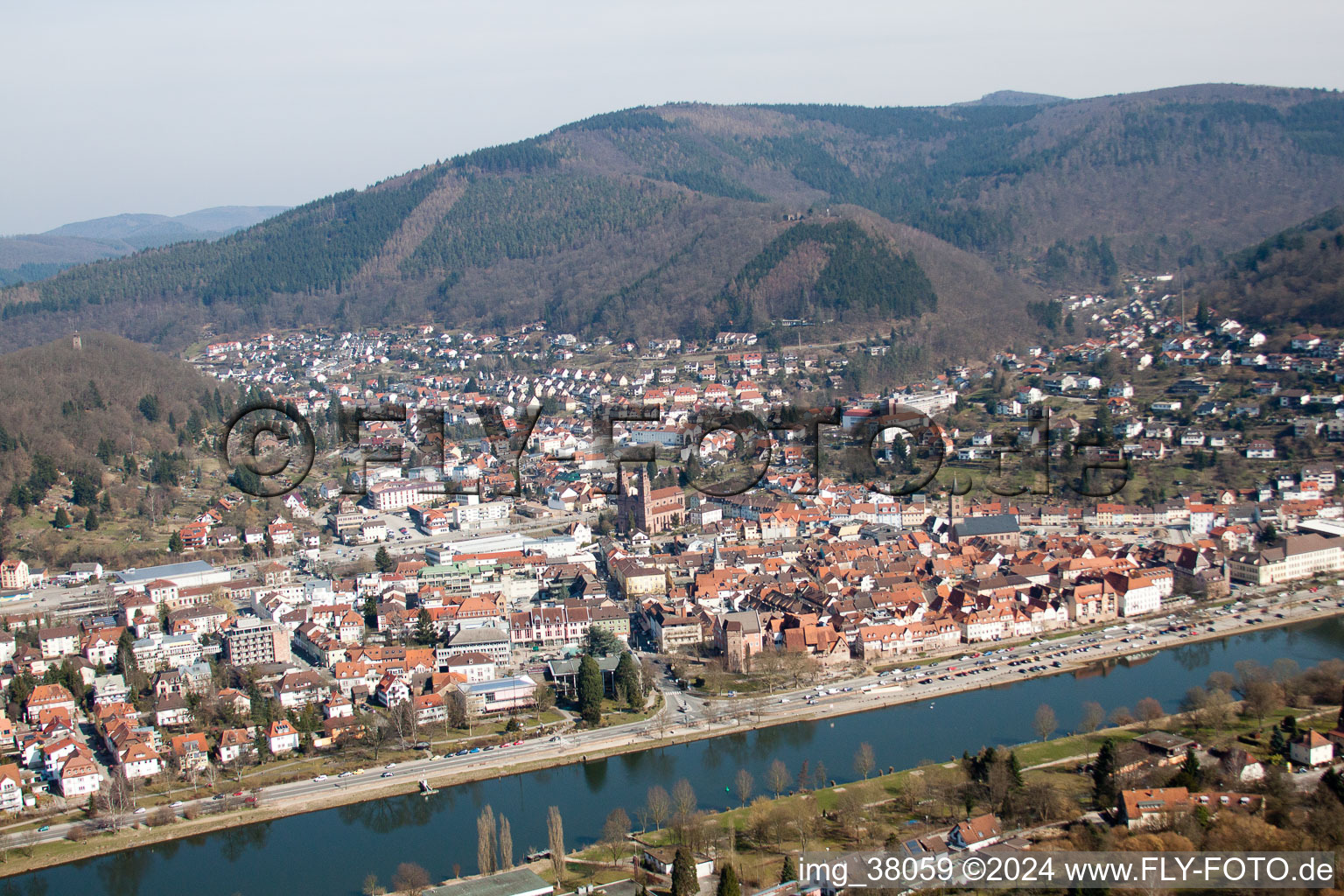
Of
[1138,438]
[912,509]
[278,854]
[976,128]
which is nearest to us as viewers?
[278,854]

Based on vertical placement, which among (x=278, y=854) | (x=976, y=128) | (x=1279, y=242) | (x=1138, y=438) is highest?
(x=976, y=128)

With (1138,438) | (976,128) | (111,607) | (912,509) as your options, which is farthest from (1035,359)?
(976,128)

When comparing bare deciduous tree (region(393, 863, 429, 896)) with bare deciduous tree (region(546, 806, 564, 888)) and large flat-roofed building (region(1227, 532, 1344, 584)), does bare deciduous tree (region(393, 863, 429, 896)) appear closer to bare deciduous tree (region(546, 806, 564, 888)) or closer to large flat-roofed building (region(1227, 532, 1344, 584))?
bare deciduous tree (region(546, 806, 564, 888))

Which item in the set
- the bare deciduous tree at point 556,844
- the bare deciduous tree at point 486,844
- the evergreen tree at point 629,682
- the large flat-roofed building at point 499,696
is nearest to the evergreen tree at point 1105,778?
the bare deciduous tree at point 556,844

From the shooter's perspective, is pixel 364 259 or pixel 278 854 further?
pixel 364 259

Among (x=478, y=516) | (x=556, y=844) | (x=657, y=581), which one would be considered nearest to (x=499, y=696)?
(x=556, y=844)

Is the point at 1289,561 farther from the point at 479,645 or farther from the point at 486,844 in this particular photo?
the point at 486,844

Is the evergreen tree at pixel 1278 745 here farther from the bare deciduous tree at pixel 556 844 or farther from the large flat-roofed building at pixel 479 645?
the large flat-roofed building at pixel 479 645

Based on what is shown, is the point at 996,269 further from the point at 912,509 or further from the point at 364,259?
the point at 912,509
